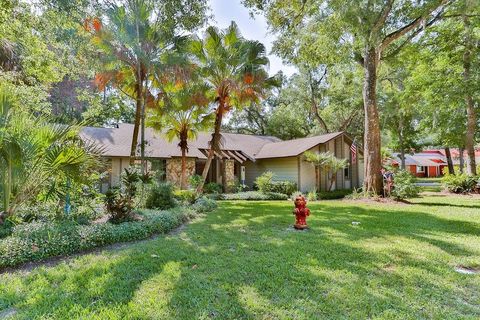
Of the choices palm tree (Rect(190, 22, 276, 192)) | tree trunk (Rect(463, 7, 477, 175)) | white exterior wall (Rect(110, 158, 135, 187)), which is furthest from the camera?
white exterior wall (Rect(110, 158, 135, 187))

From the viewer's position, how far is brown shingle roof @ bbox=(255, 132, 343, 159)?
17.5m

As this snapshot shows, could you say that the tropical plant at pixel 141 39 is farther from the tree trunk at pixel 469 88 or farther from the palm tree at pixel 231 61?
the tree trunk at pixel 469 88

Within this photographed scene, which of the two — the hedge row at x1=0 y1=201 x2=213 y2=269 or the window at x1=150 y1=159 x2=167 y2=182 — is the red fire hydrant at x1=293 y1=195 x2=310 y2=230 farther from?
the window at x1=150 y1=159 x2=167 y2=182

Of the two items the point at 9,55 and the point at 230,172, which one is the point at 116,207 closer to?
the point at 9,55

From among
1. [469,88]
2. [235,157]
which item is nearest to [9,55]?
[235,157]

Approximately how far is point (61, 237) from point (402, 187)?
1355cm

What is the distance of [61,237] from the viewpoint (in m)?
5.38

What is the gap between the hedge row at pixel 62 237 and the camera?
4781 millimetres

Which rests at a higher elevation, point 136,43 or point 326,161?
point 136,43

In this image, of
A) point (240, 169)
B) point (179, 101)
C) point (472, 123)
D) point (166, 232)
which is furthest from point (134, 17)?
point (472, 123)

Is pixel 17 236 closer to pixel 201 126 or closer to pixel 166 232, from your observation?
pixel 166 232

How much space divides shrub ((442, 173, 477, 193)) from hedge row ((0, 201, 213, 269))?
16.5 m

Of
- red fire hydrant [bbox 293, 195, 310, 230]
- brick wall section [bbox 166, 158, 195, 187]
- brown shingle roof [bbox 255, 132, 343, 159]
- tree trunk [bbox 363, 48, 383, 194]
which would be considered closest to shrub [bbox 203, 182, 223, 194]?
brick wall section [bbox 166, 158, 195, 187]

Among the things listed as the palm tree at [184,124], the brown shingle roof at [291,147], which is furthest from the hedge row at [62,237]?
the brown shingle roof at [291,147]
